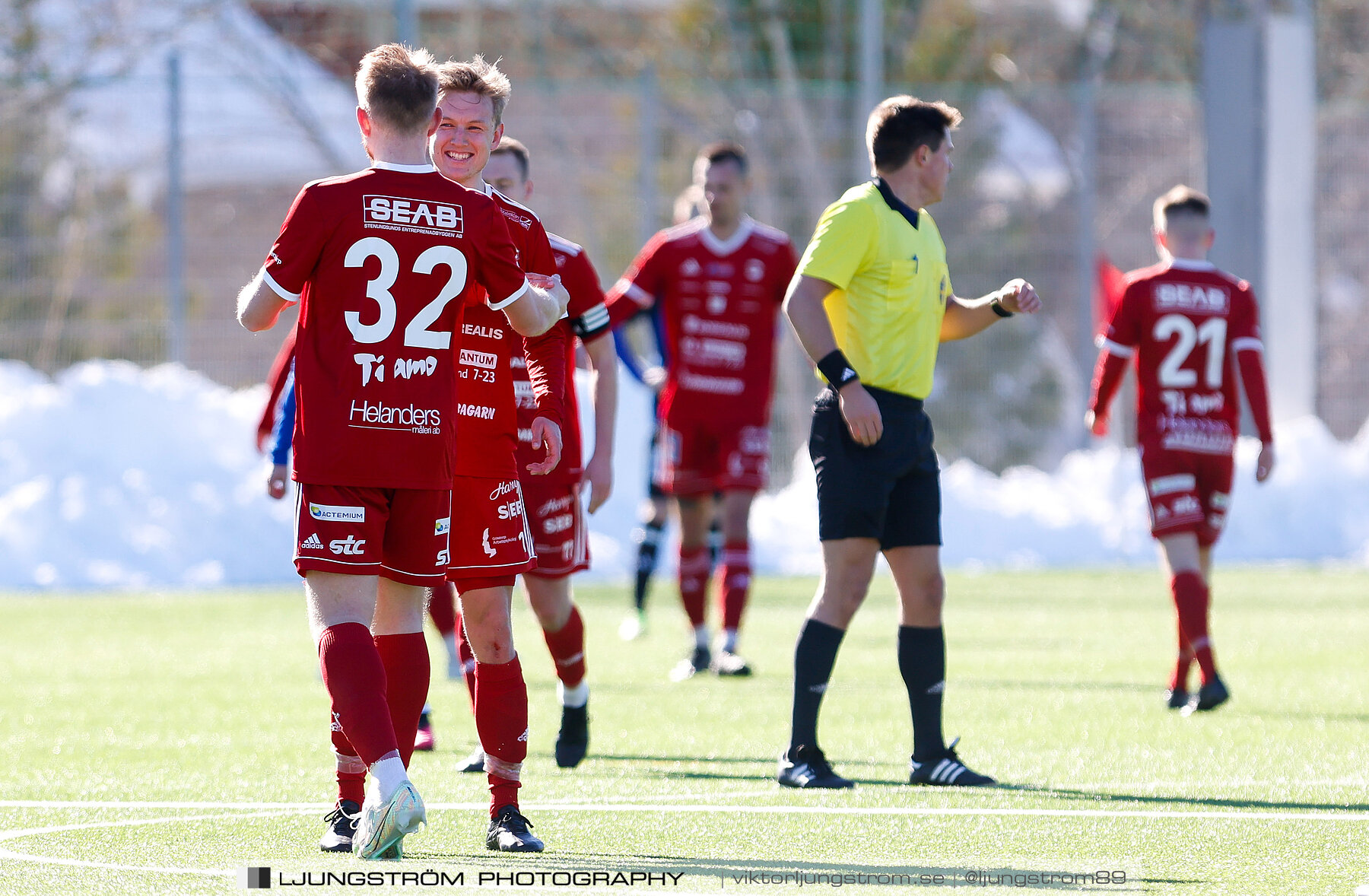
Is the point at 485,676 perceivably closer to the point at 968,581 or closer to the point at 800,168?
the point at 968,581

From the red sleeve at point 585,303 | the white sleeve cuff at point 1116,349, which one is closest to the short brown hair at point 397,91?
the red sleeve at point 585,303

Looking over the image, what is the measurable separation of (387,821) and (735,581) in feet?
16.8

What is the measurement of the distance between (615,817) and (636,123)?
12.7 meters

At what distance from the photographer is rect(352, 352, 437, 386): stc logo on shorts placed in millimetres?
4672

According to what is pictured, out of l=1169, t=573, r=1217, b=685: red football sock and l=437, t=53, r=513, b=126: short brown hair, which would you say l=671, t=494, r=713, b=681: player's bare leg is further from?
l=437, t=53, r=513, b=126: short brown hair

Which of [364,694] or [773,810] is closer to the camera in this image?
[364,694]

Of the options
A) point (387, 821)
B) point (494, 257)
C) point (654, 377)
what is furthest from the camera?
point (654, 377)

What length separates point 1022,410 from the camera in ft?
60.3

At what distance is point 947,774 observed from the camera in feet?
19.9

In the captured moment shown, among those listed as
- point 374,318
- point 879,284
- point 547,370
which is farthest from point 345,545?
point 879,284

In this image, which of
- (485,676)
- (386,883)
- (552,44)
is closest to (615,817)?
(485,676)

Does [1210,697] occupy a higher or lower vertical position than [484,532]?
lower

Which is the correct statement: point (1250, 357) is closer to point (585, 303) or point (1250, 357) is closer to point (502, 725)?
point (585, 303)

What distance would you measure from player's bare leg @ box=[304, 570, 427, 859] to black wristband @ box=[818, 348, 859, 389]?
5.42 ft
